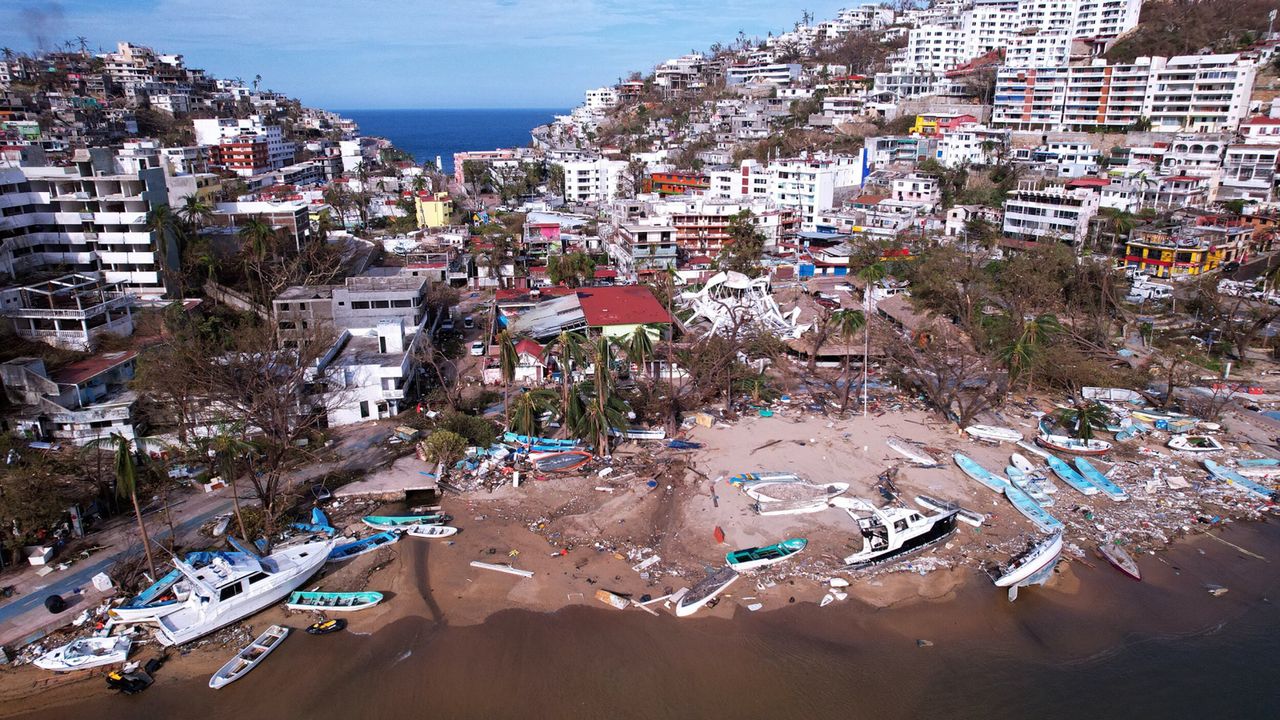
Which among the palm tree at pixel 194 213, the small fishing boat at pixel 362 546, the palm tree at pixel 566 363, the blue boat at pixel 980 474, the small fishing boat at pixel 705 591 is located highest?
the palm tree at pixel 194 213

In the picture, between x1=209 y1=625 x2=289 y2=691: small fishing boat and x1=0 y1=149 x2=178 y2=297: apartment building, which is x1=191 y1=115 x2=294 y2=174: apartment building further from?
x1=209 y1=625 x2=289 y2=691: small fishing boat

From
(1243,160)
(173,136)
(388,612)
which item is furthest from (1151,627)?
(173,136)

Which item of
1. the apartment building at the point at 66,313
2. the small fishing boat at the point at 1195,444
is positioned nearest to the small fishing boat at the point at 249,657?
the apartment building at the point at 66,313

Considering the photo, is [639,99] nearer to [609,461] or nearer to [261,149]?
[261,149]

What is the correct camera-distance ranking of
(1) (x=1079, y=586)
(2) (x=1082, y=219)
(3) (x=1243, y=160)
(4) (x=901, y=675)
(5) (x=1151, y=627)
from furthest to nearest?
1. (3) (x=1243, y=160)
2. (2) (x=1082, y=219)
3. (1) (x=1079, y=586)
4. (5) (x=1151, y=627)
5. (4) (x=901, y=675)

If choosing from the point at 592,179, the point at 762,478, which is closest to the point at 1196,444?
the point at 762,478

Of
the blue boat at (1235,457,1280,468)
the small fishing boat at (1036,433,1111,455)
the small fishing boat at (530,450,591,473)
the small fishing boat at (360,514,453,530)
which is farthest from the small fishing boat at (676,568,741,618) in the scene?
the blue boat at (1235,457,1280,468)

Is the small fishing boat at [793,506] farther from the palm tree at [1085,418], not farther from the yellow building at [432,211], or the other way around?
the yellow building at [432,211]

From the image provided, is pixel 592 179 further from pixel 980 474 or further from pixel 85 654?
pixel 85 654
